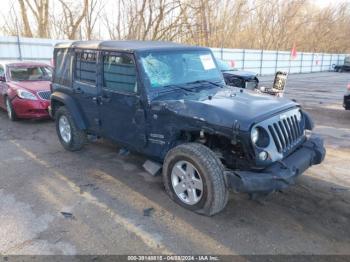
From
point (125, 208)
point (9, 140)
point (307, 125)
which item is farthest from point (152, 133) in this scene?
point (9, 140)

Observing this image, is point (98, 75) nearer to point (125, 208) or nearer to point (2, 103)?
point (125, 208)

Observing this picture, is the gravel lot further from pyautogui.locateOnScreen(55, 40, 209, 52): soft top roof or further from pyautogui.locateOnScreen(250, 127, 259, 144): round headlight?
pyautogui.locateOnScreen(55, 40, 209, 52): soft top roof

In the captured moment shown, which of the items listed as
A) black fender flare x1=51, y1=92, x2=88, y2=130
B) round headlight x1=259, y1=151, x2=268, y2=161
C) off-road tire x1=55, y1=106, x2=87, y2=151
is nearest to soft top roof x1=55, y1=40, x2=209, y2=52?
black fender flare x1=51, y1=92, x2=88, y2=130

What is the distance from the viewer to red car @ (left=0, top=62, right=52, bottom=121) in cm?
791

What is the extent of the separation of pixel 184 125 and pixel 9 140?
4722 mm

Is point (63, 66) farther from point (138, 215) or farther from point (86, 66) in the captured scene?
point (138, 215)

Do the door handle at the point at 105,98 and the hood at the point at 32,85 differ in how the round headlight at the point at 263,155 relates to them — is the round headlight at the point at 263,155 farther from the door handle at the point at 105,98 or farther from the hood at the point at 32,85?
the hood at the point at 32,85

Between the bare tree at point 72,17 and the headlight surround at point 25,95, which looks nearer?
the headlight surround at point 25,95

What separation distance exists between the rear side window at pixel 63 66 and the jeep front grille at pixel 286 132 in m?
3.62

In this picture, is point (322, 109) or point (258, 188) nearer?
point (258, 188)

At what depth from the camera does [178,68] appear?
14.8 feet

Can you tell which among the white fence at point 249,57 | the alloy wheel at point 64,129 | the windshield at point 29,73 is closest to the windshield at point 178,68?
the alloy wheel at point 64,129

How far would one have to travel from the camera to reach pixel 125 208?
3.93 metres

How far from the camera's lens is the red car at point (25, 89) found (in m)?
7.91
